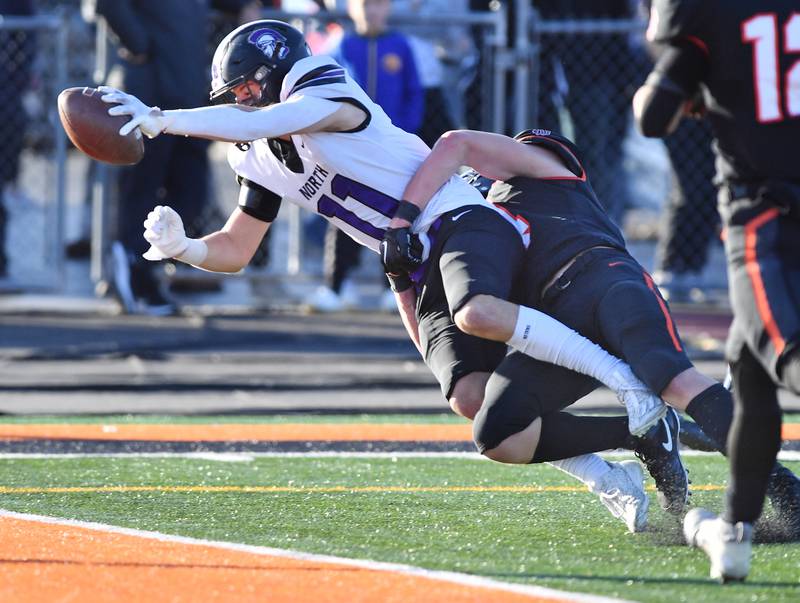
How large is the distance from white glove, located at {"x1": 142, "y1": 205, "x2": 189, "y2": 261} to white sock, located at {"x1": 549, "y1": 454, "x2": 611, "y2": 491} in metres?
1.43

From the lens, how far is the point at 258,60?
16.5 feet

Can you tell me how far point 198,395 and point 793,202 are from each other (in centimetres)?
489

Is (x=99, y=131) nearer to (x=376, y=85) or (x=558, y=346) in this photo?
(x=558, y=346)

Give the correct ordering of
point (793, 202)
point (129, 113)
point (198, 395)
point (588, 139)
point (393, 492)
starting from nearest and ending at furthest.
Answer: point (793, 202) < point (129, 113) < point (393, 492) < point (198, 395) < point (588, 139)

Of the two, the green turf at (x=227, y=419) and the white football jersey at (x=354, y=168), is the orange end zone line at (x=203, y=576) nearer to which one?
the white football jersey at (x=354, y=168)

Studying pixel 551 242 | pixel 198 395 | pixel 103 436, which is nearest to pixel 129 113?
pixel 551 242

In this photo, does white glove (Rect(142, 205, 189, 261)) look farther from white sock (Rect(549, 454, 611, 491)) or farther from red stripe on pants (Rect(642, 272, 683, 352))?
red stripe on pants (Rect(642, 272, 683, 352))

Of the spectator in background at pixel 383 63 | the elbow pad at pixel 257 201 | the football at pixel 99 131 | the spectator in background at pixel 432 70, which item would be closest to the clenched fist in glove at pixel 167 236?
the elbow pad at pixel 257 201

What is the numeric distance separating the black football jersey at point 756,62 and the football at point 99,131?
179 cm

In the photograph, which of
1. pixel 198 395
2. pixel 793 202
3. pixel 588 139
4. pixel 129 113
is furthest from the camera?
pixel 588 139

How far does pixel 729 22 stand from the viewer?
3.58m

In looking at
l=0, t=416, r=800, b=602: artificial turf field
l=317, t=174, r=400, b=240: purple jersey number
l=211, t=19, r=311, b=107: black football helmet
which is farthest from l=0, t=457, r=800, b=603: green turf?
l=211, t=19, r=311, b=107: black football helmet

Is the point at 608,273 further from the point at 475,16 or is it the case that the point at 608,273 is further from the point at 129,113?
the point at 475,16

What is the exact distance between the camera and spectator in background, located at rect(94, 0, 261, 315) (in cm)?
982
